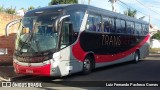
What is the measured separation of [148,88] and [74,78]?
3.85 metres

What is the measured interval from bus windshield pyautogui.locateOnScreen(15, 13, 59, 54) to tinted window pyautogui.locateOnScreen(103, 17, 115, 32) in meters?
4.60

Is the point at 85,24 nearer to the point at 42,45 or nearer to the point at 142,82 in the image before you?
the point at 42,45

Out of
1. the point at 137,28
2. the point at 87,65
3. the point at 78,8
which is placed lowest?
the point at 87,65

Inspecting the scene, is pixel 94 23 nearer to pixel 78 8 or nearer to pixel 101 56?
pixel 78 8

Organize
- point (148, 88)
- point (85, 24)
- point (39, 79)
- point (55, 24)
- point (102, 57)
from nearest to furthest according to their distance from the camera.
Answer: point (148, 88) → point (55, 24) → point (39, 79) → point (85, 24) → point (102, 57)

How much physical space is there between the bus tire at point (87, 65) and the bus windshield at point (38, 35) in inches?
110

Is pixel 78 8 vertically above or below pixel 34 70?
above

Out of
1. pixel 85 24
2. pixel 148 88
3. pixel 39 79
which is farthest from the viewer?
pixel 85 24

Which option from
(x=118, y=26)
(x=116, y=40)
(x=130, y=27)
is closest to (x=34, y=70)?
(x=116, y=40)

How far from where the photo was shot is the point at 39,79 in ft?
49.8

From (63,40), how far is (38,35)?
105cm

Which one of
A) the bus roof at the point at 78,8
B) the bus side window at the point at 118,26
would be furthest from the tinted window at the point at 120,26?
the bus roof at the point at 78,8

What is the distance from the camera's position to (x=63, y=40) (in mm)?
14500

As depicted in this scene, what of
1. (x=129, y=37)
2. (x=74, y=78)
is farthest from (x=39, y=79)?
(x=129, y=37)
